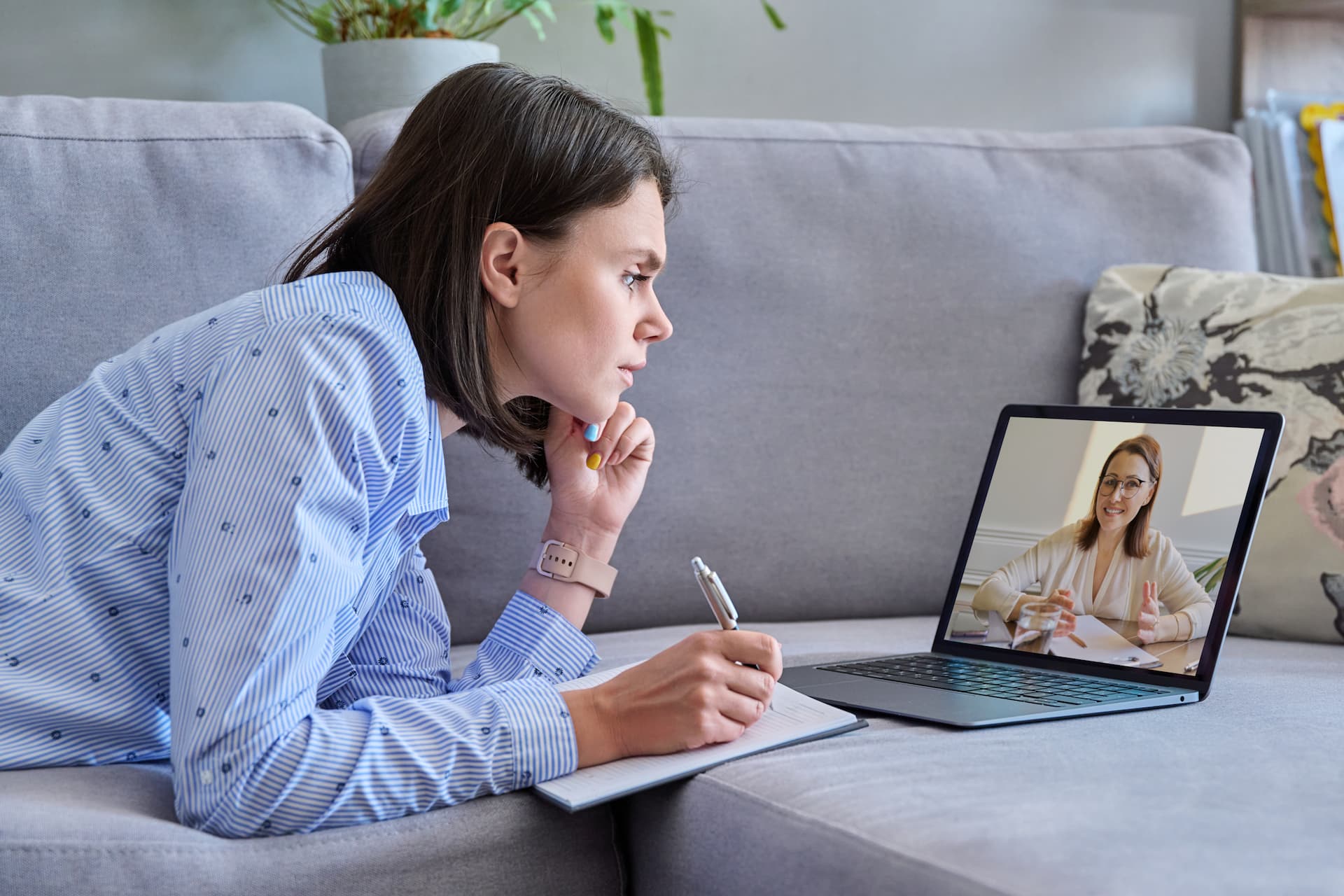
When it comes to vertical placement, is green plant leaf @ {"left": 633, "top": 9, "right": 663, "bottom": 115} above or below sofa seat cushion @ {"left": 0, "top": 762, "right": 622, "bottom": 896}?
above

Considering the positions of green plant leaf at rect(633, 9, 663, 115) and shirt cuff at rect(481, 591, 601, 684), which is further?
green plant leaf at rect(633, 9, 663, 115)

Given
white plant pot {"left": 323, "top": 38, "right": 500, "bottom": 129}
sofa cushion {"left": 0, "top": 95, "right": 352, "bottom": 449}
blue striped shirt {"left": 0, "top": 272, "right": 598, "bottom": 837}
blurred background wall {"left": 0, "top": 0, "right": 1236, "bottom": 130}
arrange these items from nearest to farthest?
blue striped shirt {"left": 0, "top": 272, "right": 598, "bottom": 837}
sofa cushion {"left": 0, "top": 95, "right": 352, "bottom": 449}
white plant pot {"left": 323, "top": 38, "right": 500, "bottom": 129}
blurred background wall {"left": 0, "top": 0, "right": 1236, "bottom": 130}

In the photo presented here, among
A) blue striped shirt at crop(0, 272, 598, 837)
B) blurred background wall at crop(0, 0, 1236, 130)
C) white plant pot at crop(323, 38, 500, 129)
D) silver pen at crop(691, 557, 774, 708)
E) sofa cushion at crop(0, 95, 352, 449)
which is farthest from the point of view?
blurred background wall at crop(0, 0, 1236, 130)

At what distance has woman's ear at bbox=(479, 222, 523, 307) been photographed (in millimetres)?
971

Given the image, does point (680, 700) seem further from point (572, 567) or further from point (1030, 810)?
point (572, 567)

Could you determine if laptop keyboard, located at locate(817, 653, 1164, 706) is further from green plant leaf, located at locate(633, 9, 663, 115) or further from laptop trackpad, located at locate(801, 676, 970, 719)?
green plant leaf, located at locate(633, 9, 663, 115)

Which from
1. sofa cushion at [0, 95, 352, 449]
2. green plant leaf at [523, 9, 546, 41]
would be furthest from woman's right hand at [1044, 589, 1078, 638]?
green plant leaf at [523, 9, 546, 41]

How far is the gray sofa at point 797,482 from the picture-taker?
2.35ft

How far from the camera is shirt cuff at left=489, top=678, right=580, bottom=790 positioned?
838 mm

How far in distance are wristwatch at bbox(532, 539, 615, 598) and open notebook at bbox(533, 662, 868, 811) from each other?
0.76 feet

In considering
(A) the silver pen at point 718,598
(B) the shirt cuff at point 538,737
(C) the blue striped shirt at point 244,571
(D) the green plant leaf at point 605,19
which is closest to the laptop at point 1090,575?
(A) the silver pen at point 718,598

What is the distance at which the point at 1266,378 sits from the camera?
1356 millimetres

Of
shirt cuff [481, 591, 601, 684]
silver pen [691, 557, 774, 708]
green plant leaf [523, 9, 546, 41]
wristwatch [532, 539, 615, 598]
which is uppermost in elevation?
green plant leaf [523, 9, 546, 41]

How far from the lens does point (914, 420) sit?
1.50 meters
